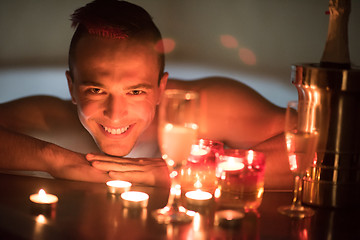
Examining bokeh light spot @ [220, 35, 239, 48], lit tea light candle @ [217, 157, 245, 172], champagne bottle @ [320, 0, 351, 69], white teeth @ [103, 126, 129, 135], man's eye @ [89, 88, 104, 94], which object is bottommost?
lit tea light candle @ [217, 157, 245, 172]

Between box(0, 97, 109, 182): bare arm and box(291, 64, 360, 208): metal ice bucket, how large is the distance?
609mm

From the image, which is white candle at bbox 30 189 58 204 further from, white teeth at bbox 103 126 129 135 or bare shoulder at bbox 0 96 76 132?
bare shoulder at bbox 0 96 76 132

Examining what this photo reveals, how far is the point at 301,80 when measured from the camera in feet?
4.72

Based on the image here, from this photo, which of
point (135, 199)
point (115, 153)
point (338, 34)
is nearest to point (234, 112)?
point (115, 153)

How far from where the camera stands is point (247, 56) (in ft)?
6.41

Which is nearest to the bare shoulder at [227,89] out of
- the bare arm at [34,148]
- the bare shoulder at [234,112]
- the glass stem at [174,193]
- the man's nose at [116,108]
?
the bare shoulder at [234,112]

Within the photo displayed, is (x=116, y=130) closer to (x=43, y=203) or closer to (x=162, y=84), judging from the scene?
(x=162, y=84)

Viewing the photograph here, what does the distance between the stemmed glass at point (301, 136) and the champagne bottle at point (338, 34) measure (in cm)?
17

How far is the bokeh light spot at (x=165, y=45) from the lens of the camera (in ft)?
6.23

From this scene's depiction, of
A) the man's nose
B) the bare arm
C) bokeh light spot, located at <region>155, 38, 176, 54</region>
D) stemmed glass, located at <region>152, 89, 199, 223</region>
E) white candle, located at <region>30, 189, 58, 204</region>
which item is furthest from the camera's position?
bokeh light spot, located at <region>155, 38, 176, 54</region>

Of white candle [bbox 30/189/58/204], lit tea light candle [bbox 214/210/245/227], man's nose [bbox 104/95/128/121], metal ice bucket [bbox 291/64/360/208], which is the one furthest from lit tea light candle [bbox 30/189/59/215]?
metal ice bucket [bbox 291/64/360/208]

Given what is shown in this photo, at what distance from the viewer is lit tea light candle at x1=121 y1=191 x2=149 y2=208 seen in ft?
4.34

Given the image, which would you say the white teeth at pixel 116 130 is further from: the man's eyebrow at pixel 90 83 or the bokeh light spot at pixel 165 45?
the bokeh light spot at pixel 165 45

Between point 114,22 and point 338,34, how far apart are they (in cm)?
74
